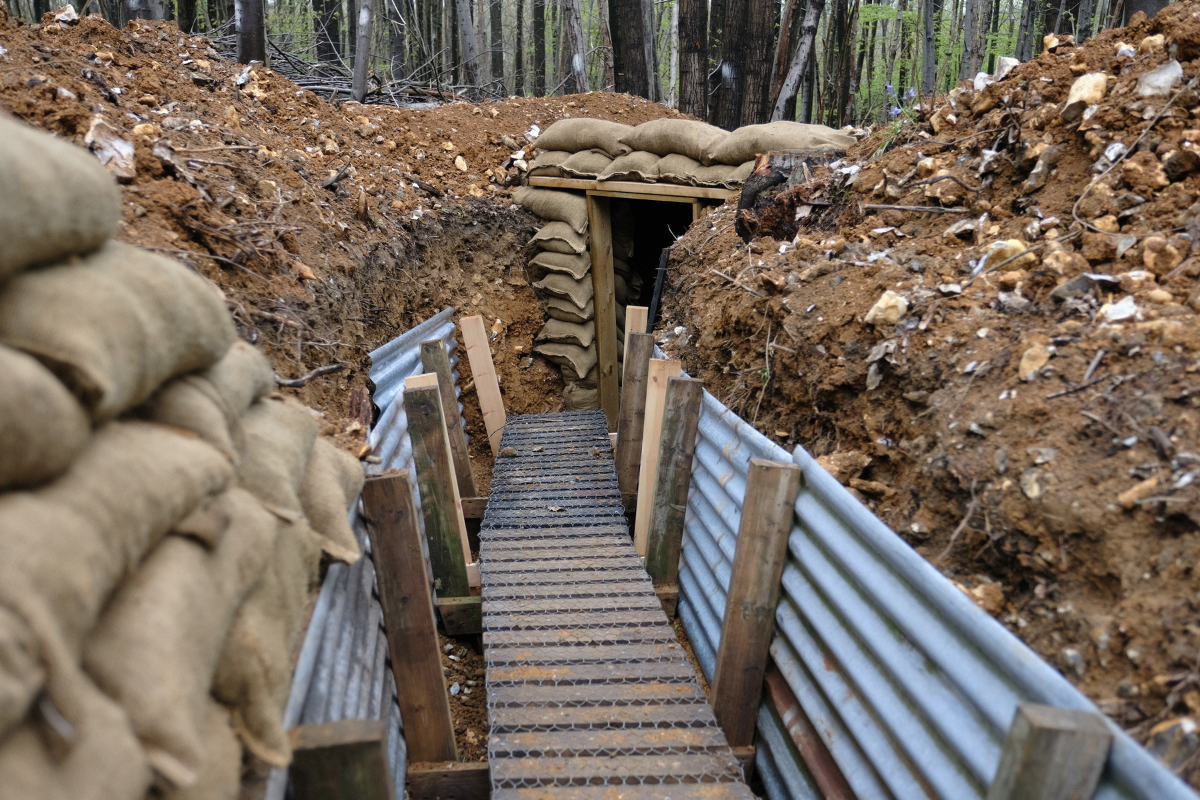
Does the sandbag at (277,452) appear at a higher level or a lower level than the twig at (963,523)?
higher

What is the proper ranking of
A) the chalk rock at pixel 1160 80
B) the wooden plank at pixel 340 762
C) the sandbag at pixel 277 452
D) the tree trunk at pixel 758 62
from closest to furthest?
the wooden plank at pixel 340 762 → the sandbag at pixel 277 452 → the chalk rock at pixel 1160 80 → the tree trunk at pixel 758 62

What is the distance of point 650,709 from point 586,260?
571 centimetres

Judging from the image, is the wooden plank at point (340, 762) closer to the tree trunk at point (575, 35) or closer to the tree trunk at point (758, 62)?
the tree trunk at point (758, 62)

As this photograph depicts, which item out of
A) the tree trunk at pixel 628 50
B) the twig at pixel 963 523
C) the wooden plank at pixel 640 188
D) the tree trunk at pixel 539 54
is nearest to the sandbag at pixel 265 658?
the twig at pixel 963 523

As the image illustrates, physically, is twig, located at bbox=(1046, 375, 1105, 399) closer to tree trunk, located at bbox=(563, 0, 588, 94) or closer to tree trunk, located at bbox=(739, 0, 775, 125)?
tree trunk, located at bbox=(739, 0, 775, 125)

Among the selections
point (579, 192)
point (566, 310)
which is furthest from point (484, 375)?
point (579, 192)

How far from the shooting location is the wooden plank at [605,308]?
796 cm

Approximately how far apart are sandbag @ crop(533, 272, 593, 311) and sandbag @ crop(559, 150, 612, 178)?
1040 millimetres

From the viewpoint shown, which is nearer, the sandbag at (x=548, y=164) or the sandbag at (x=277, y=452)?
the sandbag at (x=277, y=452)

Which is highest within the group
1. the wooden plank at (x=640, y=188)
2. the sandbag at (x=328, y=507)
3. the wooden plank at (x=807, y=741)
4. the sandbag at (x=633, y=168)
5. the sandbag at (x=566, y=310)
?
the sandbag at (x=633, y=168)

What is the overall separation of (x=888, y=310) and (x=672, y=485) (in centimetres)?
143

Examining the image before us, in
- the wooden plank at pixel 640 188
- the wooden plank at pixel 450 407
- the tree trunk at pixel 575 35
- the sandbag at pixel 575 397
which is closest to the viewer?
the wooden plank at pixel 450 407

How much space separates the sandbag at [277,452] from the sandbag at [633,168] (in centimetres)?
577

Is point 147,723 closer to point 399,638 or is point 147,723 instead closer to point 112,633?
point 112,633
